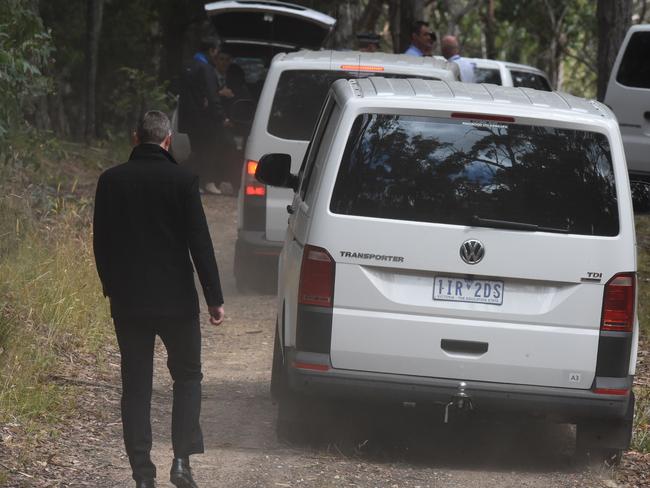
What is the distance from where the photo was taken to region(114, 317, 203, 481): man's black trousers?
6.08 meters

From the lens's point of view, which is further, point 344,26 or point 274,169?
point 344,26

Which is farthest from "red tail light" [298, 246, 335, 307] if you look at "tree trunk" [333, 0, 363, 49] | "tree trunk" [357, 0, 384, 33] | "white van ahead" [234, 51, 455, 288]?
"tree trunk" [357, 0, 384, 33]

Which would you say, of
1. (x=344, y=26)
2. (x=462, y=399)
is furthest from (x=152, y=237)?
(x=344, y=26)

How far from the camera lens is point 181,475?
609 centimetres

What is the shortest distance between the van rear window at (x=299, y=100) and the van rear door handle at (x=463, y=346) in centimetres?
481

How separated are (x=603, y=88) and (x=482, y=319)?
1136cm

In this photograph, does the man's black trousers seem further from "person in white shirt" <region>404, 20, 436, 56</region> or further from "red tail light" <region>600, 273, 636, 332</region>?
"person in white shirt" <region>404, 20, 436, 56</region>

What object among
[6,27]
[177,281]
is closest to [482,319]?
[177,281]

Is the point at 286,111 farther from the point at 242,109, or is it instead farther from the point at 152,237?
the point at 152,237

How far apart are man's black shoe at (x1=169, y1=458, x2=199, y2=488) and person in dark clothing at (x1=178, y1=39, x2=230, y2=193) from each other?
39.5 feet

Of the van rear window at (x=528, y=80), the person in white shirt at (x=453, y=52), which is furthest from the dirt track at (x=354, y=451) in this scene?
the van rear window at (x=528, y=80)

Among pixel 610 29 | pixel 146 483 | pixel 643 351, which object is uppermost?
pixel 610 29

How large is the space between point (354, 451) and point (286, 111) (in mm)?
4557

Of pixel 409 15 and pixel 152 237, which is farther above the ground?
pixel 409 15
